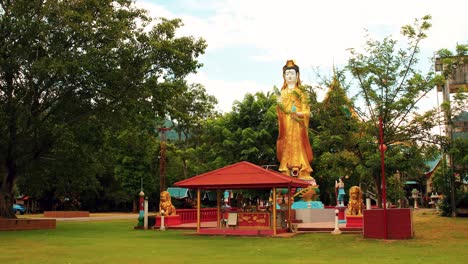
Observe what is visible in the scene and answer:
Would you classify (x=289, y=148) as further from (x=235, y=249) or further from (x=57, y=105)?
(x=235, y=249)

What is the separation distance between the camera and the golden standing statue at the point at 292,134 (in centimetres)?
3453

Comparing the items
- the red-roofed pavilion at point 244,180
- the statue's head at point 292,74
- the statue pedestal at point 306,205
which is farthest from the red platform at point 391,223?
the statue's head at point 292,74

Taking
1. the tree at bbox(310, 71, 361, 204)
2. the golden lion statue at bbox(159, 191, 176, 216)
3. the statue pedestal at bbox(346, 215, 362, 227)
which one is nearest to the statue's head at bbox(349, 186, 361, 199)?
the statue pedestal at bbox(346, 215, 362, 227)

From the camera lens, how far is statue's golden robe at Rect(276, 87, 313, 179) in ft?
113

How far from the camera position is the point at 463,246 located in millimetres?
15664

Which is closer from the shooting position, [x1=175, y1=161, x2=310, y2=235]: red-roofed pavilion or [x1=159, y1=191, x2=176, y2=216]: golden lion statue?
[x1=175, y1=161, x2=310, y2=235]: red-roofed pavilion

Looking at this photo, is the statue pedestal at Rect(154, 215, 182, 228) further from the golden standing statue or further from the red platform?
the red platform

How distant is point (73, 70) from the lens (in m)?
23.6

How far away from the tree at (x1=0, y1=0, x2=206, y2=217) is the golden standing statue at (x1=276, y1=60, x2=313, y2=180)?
30.4 ft

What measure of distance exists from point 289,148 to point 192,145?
67.5 feet

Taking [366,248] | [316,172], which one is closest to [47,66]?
[366,248]

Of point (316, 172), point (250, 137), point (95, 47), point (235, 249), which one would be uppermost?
point (95, 47)

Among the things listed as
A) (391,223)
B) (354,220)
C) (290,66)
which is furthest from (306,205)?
(391,223)

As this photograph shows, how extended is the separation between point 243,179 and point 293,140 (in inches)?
554
